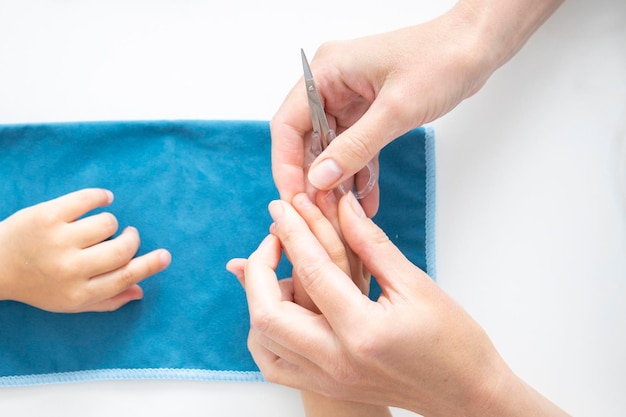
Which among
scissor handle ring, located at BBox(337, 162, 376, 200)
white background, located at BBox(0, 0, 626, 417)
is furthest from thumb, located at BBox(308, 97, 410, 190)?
white background, located at BBox(0, 0, 626, 417)

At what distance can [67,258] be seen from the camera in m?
0.91

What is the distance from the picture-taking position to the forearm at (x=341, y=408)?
2.65 ft

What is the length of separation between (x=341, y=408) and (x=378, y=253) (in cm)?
27

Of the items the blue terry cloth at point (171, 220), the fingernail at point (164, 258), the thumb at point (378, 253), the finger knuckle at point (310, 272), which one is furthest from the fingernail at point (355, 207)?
the fingernail at point (164, 258)

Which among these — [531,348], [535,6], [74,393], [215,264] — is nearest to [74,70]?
[215,264]

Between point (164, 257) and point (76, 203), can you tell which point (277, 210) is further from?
point (76, 203)

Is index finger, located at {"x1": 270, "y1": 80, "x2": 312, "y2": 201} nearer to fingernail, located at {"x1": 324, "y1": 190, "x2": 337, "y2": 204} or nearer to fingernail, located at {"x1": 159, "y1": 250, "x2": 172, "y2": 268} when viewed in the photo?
fingernail, located at {"x1": 324, "y1": 190, "x2": 337, "y2": 204}

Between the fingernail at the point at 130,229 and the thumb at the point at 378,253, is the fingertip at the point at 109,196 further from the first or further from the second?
the thumb at the point at 378,253

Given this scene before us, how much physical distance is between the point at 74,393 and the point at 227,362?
0.27 meters

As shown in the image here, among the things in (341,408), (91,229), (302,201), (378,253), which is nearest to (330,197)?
(302,201)

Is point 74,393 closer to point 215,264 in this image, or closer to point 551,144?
point 215,264

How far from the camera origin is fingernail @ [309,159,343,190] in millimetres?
734

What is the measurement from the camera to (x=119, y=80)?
1006 mm

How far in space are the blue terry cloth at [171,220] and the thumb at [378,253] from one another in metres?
0.27
